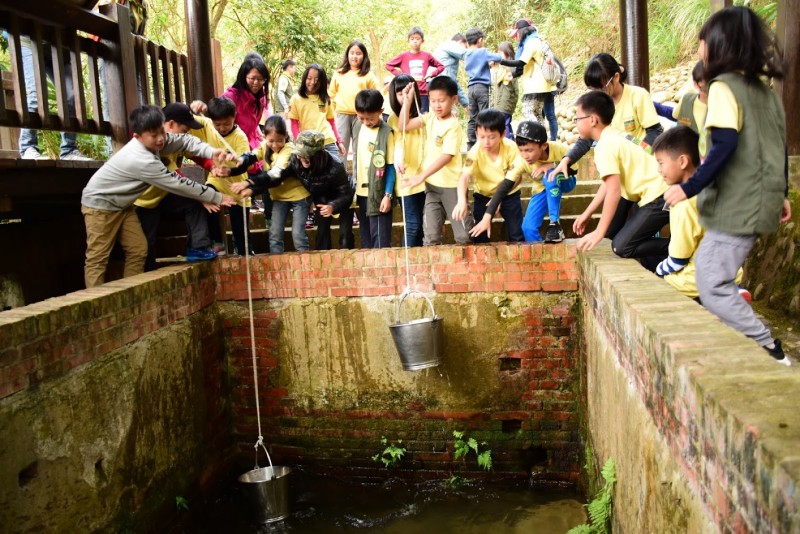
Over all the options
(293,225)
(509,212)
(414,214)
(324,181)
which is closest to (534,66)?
(509,212)

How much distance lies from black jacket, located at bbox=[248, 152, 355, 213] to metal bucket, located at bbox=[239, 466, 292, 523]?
2292 millimetres

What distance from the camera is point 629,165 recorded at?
4.52 m

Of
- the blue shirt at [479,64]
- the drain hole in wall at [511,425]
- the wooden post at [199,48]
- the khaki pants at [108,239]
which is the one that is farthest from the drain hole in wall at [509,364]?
the blue shirt at [479,64]

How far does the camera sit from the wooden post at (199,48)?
259 inches

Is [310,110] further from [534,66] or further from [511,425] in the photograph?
[511,425]

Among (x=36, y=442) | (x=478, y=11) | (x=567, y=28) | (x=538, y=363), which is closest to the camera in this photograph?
(x=36, y=442)

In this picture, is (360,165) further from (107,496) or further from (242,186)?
(107,496)

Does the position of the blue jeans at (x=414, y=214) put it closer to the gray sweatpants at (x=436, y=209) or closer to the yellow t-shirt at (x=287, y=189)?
the gray sweatpants at (x=436, y=209)

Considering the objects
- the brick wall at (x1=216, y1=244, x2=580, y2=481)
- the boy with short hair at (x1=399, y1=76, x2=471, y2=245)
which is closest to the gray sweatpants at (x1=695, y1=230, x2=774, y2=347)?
the brick wall at (x1=216, y1=244, x2=580, y2=481)

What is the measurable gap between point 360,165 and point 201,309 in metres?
1.74

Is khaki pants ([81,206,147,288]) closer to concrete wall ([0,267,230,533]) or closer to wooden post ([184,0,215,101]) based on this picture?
concrete wall ([0,267,230,533])

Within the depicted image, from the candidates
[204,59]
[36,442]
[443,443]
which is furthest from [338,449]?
[204,59]

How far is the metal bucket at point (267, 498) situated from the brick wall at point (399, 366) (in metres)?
1.06

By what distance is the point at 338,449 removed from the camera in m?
5.66
